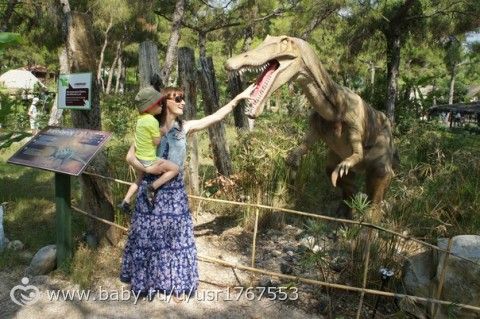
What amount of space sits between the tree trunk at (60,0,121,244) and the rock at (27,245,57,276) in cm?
47

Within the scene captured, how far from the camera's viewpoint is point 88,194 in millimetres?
3832

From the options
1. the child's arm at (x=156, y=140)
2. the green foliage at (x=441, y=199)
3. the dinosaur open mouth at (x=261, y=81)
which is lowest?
the green foliage at (x=441, y=199)

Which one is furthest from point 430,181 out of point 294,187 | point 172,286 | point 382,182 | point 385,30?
point 385,30

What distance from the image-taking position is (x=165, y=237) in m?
2.96

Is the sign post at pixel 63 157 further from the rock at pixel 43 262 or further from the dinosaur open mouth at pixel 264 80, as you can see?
the dinosaur open mouth at pixel 264 80

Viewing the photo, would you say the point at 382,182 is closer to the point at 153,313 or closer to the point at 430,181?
the point at 430,181

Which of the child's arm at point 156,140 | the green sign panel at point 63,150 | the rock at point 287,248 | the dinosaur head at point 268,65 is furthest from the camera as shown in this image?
the rock at point 287,248

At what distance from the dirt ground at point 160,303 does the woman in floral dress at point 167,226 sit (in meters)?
0.13

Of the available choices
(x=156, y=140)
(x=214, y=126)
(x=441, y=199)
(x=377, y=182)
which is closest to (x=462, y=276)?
(x=377, y=182)

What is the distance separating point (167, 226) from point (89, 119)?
4.31ft

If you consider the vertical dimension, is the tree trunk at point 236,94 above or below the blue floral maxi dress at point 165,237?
above

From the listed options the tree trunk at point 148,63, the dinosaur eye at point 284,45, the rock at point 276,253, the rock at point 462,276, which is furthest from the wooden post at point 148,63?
the rock at point 462,276

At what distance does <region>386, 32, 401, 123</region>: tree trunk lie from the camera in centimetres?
1051

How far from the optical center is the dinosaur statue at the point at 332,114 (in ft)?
10.2
